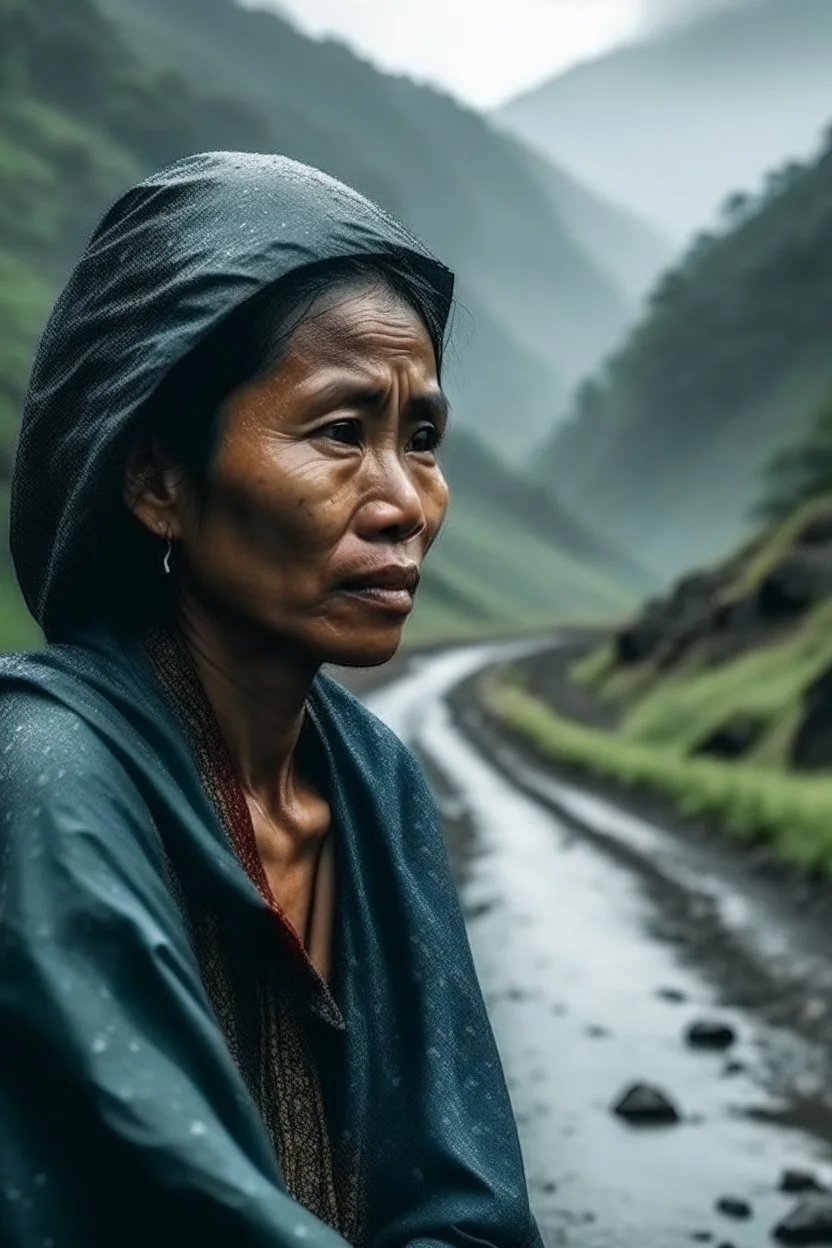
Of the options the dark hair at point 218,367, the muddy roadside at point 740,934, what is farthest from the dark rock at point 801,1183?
the dark hair at point 218,367

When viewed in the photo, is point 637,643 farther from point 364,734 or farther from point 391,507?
point 391,507

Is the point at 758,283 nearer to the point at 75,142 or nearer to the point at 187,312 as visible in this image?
the point at 75,142

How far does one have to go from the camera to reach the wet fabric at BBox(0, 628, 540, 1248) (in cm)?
169

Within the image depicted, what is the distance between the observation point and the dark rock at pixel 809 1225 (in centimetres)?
664

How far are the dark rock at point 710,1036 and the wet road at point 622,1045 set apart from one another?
91 millimetres

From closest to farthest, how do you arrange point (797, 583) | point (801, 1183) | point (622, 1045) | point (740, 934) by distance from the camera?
point (801, 1183) → point (622, 1045) → point (740, 934) → point (797, 583)

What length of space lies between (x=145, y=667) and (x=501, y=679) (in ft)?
144

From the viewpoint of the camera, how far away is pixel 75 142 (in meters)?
119

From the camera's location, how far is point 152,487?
2.21 meters

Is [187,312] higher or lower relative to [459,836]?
higher

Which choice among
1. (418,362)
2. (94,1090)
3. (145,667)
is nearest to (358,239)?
(418,362)

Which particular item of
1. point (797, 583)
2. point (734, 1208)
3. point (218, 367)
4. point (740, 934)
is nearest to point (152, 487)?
point (218, 367)

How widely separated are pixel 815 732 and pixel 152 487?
19793 mm

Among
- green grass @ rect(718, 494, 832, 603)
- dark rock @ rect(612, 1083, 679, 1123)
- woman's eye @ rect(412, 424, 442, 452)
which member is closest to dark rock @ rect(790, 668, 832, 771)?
dark rock @ rect(612, 1083, 679, 1123)
